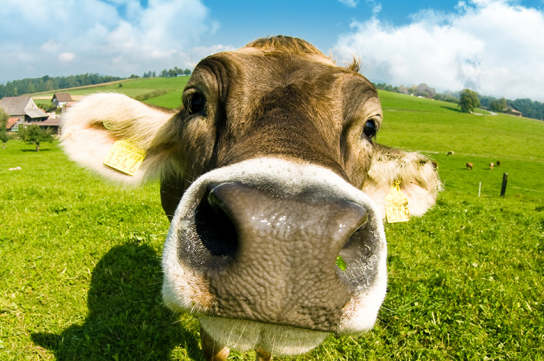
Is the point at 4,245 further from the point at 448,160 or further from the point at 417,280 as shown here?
the point at 448,160

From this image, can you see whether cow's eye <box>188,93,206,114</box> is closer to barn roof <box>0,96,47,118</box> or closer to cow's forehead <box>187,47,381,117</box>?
cow's forehead <box>187,47,381,117</box>

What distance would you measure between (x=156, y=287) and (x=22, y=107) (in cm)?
12092

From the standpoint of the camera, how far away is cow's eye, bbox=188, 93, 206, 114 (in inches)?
116

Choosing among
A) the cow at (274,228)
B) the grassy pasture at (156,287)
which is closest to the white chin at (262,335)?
the cow at (274,228)

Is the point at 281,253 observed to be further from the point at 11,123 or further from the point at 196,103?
the point at 11,123

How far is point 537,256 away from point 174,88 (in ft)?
335

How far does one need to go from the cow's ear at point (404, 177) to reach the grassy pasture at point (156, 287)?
1443mm

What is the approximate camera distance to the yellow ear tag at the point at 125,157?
3.77m

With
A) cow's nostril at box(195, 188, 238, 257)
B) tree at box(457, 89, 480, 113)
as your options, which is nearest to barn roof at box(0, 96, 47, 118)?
tree at box(457, 89, 480, 113)

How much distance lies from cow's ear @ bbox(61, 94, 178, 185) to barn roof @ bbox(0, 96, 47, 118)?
117148 mm

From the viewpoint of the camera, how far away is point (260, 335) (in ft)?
5.71

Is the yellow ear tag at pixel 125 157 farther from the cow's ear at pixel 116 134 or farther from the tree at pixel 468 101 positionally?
the tree at pixel 468 101

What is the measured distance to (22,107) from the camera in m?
101

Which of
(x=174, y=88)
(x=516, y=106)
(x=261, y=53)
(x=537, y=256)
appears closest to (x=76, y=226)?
(x=261, y=53)
